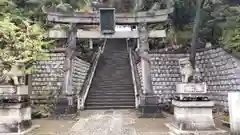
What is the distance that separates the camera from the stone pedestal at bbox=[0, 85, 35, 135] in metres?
8.04

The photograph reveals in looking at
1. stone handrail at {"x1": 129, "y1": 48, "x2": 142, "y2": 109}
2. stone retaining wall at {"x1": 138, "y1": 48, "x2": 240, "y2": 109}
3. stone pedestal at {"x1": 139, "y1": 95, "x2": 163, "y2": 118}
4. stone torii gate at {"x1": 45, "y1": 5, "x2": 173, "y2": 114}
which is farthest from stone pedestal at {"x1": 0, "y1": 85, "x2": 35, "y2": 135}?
stone retaining wall at {"x1": 138, "y1": 48, "x2": 240, "y2": 109}

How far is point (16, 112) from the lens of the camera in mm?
8102

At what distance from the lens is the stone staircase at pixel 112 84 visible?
15.1 meters

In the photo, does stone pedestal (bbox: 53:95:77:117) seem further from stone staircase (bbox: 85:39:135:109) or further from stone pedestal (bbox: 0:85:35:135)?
stone pedestal (bbox: 0:85:35:135)

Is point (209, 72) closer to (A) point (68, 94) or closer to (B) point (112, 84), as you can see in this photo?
(B) point (112, 84)

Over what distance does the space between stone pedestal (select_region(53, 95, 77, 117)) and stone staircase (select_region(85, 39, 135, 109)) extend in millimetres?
2436

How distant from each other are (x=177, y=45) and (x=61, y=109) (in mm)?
9333

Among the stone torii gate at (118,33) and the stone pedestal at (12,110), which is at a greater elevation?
the stone torii gate at (118,33)

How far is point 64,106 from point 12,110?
4.23m

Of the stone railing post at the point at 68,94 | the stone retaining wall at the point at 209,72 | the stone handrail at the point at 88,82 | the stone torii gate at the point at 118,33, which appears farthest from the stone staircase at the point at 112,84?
the stone torii gate at the point at 118,33

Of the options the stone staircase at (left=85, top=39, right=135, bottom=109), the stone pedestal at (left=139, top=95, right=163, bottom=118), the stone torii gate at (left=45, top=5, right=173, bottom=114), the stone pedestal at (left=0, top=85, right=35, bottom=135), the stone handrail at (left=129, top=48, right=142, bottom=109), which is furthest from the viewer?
the stone staircase at (left=85, top=39, right=135, bottom=109)

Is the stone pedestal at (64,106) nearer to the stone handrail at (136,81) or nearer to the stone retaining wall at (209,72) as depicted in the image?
the stone handrail at (136,81)

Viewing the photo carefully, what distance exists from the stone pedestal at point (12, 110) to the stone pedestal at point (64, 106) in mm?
3636

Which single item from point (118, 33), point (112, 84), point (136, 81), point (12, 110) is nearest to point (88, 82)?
point (112, 84)
